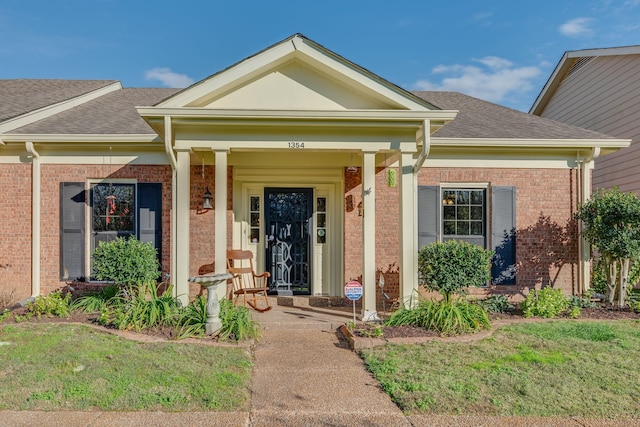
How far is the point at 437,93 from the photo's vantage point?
35.2 feet

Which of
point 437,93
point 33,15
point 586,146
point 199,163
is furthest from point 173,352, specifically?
point 33,15

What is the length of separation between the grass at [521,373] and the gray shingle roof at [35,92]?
8093 millimetres

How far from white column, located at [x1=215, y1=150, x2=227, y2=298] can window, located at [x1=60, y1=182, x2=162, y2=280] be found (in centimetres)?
187

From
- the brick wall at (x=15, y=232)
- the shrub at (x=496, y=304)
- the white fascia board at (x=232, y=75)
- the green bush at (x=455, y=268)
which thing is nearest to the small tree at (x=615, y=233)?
the shrub at (x=496, y=304)

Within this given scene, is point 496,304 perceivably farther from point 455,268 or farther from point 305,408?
point 305,408

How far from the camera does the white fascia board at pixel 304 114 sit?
5918mm

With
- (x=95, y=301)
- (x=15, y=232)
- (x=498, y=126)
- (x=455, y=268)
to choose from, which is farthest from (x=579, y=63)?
(x=15, y=232)

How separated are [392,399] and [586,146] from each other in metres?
6.28

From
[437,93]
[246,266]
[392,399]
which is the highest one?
[437,93]

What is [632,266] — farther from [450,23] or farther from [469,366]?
[450,23]

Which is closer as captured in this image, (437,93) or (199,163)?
(199,163)

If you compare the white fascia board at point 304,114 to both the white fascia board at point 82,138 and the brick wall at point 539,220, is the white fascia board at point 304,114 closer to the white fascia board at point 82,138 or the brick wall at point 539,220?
the white fascia board at point 82,138

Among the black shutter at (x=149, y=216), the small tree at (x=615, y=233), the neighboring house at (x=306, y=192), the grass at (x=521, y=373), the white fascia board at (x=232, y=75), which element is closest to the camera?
the grass at (x=521, y=373)

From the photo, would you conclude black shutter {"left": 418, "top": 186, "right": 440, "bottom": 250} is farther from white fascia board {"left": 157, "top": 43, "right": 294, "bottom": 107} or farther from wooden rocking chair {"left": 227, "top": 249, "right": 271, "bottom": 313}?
white fascia board {"left": 157, "top": 43, "right": 294, "bottom": 107}
